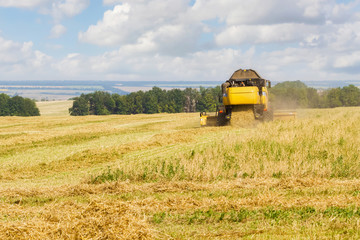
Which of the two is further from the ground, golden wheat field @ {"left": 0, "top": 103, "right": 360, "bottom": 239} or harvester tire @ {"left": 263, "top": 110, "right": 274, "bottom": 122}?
harvester tire @ {"left": 263, "top": 110, "right": 274, "bottom": 122}

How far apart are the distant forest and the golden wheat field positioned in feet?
273

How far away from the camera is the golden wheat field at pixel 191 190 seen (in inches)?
231

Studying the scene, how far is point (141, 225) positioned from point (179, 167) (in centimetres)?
570

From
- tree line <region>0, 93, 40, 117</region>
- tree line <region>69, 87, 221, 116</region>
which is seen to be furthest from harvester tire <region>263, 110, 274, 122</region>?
tree line <region>0, 93, 40, 117</region>

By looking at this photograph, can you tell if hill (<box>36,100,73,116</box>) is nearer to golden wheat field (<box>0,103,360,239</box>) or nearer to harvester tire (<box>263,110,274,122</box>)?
harvester tire (<box>263,110,274,122</box>)

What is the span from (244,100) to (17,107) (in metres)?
95.3

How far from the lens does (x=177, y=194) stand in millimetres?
8898

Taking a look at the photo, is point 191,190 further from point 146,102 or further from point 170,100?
point 170,100

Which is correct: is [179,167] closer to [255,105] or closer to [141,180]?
[141,180]

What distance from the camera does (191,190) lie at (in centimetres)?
932

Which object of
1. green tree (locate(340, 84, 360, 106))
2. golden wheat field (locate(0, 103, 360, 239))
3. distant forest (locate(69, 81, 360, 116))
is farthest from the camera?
distant forest (locate(69, 81, 360, 116))

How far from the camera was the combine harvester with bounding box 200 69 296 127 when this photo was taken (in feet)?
72.2

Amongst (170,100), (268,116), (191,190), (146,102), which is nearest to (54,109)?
(146,102)

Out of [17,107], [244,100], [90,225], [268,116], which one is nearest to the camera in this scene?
[90,225]
